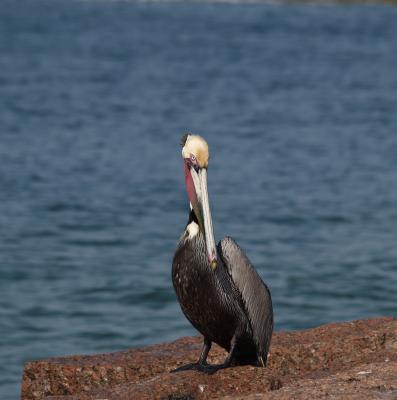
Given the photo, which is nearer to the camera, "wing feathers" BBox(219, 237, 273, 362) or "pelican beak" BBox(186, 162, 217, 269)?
"pelican beak" BBox(186, 162, 217, 269)

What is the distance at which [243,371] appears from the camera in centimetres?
568

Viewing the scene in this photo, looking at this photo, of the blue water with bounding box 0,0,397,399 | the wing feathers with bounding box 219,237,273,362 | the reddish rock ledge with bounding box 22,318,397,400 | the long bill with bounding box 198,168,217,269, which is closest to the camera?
the reddish rock ledge with bounding box 22,318,397,400

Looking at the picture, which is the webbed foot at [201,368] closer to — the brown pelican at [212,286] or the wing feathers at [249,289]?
the brown pelican at [212,286]

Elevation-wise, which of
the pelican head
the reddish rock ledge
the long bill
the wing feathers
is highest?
the pelican head

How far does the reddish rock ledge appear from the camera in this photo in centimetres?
528

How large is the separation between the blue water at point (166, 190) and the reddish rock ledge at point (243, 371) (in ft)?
10.1

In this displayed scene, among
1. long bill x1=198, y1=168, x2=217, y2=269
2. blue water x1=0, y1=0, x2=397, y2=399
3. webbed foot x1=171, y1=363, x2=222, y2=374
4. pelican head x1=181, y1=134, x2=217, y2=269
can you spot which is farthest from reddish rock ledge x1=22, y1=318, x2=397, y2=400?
blue water x1=0, y1=0, x2=397, y2=399

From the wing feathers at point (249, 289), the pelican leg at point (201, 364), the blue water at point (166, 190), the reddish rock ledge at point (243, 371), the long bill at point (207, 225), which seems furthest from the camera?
the blue water at point (166, 190)

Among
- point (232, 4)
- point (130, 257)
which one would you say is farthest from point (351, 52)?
point (232, 4)

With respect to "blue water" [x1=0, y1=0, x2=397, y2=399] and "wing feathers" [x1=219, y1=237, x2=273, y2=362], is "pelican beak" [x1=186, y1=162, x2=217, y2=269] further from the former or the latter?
"blue water" [x1=0, y1=0, x2=397, y2=399]

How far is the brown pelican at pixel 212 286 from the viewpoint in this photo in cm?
591

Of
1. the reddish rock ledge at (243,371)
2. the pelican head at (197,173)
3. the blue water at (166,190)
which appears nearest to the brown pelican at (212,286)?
the pelican head at (197,173)

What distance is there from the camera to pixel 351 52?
47.1m

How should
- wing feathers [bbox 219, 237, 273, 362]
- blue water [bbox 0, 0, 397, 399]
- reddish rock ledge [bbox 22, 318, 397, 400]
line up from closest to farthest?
reddish rock ledge [bbox 22, 318, 397, 400] < wing feathers [bbox 219, 237, 273, 362] < blue water [bbox 0, 0, 397, 399]
